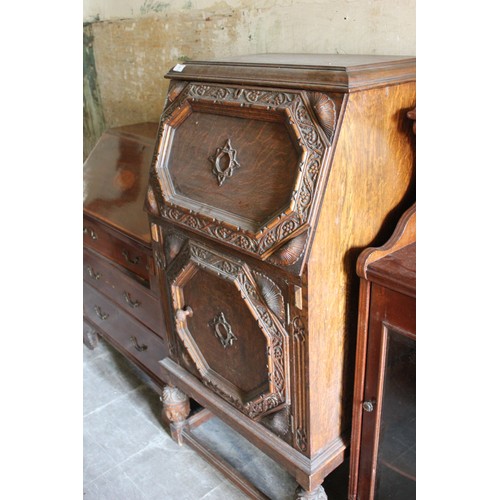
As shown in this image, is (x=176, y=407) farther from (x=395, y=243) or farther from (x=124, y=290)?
(x=395, y=243)

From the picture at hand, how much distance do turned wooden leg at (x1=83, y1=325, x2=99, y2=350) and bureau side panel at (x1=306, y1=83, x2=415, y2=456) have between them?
1696mm

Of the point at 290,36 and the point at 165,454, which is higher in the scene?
the point at 290,36

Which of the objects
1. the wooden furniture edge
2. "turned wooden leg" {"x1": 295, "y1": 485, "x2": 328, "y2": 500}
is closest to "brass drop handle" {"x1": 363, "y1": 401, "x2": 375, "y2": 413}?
the wooden furniture edge

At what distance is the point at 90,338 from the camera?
2742 millimetres

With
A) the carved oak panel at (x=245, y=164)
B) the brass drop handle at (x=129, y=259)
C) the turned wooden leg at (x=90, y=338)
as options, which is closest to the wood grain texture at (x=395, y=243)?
the carved oak panel at (x=245, y=164)

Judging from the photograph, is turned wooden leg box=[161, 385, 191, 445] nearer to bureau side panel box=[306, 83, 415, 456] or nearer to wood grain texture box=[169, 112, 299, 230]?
bureau side panel box=[306, 83, 415, 456]

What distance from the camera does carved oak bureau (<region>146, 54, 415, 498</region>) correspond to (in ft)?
3.69

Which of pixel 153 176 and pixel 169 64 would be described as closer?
pixel 153 176

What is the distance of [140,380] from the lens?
8.27 feet

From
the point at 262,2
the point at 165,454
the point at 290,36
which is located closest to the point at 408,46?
the point at 290,36
